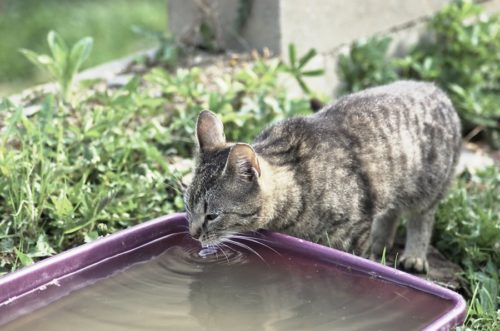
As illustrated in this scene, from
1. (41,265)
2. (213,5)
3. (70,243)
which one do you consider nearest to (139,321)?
(41,265)

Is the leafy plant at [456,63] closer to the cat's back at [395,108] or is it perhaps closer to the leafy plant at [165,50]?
the leafy plant at [165,50]

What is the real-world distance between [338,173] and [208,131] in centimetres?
65

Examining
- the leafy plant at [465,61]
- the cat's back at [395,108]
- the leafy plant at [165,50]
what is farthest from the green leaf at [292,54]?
the leafy plant at [465,61]

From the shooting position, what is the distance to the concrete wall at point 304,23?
18.9 feet

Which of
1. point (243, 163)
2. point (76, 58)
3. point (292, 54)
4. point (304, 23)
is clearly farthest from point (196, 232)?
point (304, 23)

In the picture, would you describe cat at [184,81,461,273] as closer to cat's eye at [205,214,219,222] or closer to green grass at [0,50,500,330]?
cat's eye at [205,214,219,222]

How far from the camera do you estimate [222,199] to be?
3.51 meters

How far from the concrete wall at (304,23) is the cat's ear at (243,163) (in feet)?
8.07

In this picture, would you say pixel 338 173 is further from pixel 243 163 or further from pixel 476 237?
pixel 476 237

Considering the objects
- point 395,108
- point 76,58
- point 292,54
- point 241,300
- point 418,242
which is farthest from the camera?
point 292,54

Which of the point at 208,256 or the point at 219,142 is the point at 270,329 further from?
the point at 219,142

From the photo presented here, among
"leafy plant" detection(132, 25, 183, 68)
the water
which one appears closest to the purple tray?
the water

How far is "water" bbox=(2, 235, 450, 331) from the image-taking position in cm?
298

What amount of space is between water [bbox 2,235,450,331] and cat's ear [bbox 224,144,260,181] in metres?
0.36
